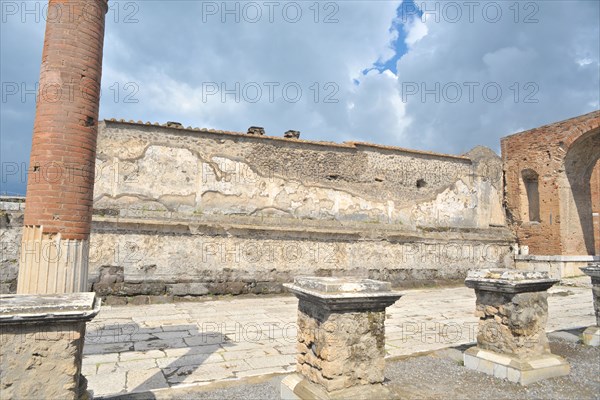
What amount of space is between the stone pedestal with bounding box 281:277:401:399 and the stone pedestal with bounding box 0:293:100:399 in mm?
1615

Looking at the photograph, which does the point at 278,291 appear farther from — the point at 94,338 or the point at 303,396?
the point at 303,396

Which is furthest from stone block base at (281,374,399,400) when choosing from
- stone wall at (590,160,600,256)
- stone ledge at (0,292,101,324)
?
stone wall at (590,160,600,256)

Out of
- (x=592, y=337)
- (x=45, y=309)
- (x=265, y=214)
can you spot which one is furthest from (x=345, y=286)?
(x=265, y=214)

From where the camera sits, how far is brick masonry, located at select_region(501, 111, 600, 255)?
13.1m

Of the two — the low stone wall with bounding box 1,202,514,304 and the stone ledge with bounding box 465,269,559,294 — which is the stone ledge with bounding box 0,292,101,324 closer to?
the stone ledge with bounding box 465,269,559,294

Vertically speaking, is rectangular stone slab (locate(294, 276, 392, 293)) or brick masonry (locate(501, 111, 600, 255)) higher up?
brick masonry (locate(501, 111, 600, 255))

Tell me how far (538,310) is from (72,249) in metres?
4.90

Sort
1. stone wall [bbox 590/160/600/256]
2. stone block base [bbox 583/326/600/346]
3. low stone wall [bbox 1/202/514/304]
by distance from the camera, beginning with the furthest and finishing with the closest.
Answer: stone wall [bbox 590/160/600/256], low stone wall [bbox 1/202/514/304], stone block base [bbox 583/326/600/346]

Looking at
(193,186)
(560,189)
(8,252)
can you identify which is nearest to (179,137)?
(193,186)

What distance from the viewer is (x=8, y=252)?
26.5ft

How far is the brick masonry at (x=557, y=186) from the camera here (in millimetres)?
13055

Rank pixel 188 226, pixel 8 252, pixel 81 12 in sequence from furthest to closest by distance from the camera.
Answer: pixel 188 226 < pixel 8 252 < pixel 81 12

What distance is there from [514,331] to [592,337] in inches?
76.2

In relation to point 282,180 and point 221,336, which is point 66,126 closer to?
point 221,336
